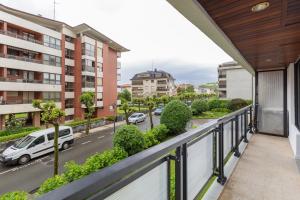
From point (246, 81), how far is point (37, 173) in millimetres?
31922

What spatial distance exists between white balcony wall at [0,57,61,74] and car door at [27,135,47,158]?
790 centimetres

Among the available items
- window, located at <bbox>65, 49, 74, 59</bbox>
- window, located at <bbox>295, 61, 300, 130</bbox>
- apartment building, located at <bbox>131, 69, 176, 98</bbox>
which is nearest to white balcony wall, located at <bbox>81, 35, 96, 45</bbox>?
window, located at <bbox>65, 49, 74, 59</bbox>

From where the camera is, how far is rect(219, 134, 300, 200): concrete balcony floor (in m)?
2.28

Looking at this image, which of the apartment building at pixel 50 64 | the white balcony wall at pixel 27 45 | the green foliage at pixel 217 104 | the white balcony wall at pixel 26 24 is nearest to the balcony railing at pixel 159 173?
the apartment building at pixel 50 64

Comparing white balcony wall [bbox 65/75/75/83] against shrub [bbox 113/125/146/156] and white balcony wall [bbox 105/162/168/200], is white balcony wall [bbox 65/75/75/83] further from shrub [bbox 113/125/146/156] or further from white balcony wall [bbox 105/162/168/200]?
white balcony wall [bbox 105/162/168/200]

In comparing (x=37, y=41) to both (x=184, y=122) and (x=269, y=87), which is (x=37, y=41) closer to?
(x=184, y=122)

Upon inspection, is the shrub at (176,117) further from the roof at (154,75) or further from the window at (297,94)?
the roof at (154,75)

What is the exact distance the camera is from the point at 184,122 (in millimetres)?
12305

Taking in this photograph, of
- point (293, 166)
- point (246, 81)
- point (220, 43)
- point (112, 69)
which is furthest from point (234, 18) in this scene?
point (246, 81)

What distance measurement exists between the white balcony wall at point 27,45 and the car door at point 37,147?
8988mm

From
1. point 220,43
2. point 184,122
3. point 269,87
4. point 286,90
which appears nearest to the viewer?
point 220,43

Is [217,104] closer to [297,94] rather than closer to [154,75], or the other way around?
[297,94]

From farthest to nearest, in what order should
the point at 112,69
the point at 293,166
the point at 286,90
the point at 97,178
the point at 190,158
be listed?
the point at 112,69 < the point at 286,90 < the point at 293,166 < the point at 190,158 < the point at 97,178

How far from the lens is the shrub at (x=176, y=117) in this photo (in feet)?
40.0
